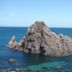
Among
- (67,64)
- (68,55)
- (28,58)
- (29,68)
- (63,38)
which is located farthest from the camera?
(63,38)

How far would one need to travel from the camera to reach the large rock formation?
113m

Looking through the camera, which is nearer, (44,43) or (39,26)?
(44,43)

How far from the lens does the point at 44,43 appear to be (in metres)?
116

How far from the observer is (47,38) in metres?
117

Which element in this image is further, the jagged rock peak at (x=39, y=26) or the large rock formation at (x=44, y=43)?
the jagged rock peak at (x=39, y=26)

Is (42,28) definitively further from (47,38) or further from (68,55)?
(68,55)

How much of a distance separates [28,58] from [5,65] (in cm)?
1951

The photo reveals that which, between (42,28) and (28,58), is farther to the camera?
(42,28)

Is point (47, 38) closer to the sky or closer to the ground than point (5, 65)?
closer to the sky

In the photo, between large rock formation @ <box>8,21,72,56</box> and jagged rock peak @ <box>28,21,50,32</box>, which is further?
jagged rock peak @ <box>28,21,50,32</box>

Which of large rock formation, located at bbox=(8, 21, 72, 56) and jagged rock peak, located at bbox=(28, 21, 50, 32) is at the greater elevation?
jagged rock peak, located at bbox=(28, 21, 50, 32)

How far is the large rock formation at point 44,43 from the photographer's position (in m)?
113

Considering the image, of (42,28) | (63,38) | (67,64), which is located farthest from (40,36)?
(67,64)

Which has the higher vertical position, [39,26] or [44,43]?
[39,26]
